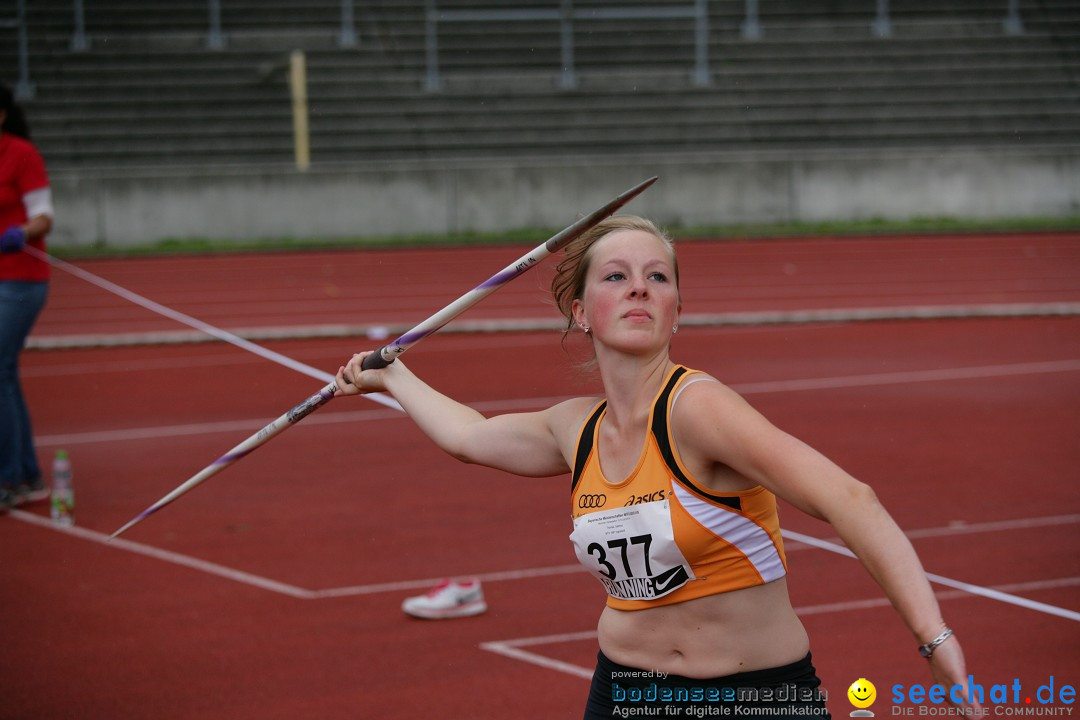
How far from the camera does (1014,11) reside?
2862 cm

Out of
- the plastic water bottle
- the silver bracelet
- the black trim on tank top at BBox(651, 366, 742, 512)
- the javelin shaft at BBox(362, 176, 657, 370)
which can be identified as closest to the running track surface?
the plastic water bottle

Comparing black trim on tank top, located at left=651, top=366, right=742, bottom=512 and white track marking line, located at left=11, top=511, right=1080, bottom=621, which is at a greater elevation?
black trim on tank top, located at left=651, top=366, right=742, bottom=512

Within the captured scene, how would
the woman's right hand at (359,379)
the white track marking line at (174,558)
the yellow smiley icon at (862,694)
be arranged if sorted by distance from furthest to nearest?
1. the white track marking line at (174,558)
2. the yellow smiley icon at (862,694)
3. the woman's right hand at (359,379)

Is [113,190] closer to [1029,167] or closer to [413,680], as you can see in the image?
[1029,167]

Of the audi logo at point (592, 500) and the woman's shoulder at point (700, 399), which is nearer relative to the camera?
the woman's shoulder at point (700, 399)

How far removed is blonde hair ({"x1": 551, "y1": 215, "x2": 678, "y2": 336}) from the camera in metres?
3.16

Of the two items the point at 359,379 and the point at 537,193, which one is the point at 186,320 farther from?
the point at 359,379

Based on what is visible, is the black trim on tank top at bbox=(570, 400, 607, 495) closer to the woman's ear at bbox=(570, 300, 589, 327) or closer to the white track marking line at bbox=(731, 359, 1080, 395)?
the woman's ear at bbox=(570, 300, 589, 327)

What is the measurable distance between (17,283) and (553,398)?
4207 mm

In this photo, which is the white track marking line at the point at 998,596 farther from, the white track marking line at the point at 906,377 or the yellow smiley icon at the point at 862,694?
the white track marking line at the point at 906,377

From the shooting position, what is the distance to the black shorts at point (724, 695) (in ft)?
9.14

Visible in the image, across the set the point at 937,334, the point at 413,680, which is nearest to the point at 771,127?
the point at 937,334

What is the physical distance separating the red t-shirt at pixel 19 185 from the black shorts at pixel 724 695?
536 cm

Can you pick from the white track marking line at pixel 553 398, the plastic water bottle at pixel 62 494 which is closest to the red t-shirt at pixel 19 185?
the plastic water bottle at pixel 62 494
